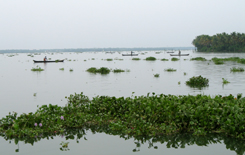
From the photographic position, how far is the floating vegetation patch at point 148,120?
903 centimetres

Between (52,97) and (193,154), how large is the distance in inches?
454

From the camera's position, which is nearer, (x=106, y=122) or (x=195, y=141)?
(x=195, y=141)

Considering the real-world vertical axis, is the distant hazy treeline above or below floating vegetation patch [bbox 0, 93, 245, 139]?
above

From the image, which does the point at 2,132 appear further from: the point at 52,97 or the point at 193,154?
the point at 52,97

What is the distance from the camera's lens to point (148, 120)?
31.9 feet

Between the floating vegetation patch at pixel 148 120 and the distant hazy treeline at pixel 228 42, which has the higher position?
the distant hazy treeline at pixel 228 42

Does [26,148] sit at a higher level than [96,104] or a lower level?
lower

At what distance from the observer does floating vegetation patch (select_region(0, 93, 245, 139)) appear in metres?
9.03

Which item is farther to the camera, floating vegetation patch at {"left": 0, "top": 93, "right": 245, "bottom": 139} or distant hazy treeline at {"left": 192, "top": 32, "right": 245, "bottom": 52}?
distant hazy treeline at {"left": 192, "top": 32, "right": 245, "bottom": 52}

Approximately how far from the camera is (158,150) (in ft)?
26.5

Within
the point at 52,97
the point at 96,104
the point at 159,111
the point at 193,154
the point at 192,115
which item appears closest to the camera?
the point at 193,154

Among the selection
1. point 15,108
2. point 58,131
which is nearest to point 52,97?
point 15,108

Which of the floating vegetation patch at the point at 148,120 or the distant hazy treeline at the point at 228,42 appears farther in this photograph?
the distant hazy treeline at the point at 228,42

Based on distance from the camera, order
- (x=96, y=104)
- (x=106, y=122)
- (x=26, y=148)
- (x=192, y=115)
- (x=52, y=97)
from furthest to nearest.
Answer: (x=52, y=97)
(x=96, y=104)
(x=106, y=122)
(x=192, y=115)
(x=26, y=148)
